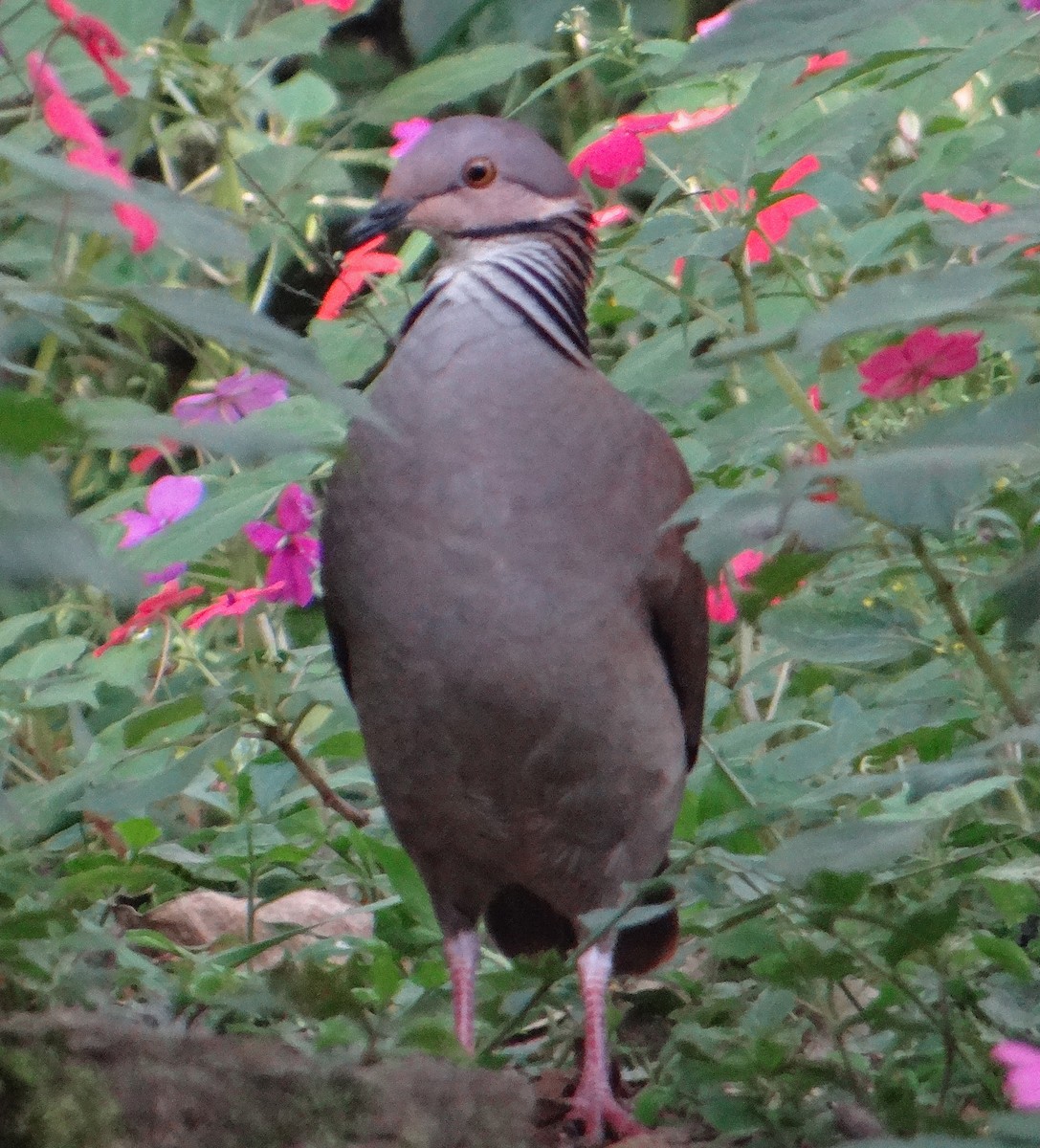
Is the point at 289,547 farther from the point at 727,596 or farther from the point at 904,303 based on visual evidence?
the point at 904,303

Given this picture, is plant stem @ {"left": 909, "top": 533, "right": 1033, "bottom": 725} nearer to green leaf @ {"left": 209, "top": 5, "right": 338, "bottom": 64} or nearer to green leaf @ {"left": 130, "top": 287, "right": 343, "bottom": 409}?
green leaf @ {"left": 130, "top": 287, "right": 343, "bottom": 409}

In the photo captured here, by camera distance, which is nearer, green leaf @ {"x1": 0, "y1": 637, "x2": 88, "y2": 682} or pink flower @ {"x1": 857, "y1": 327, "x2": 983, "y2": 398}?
pink flower @ {"x1": 857, "y1": 327, "x2": 983, "y2": 398}

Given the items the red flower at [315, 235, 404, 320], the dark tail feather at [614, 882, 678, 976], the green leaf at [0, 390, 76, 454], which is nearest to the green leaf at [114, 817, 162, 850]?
the dark tail feather at [614, 882, 678, 976]

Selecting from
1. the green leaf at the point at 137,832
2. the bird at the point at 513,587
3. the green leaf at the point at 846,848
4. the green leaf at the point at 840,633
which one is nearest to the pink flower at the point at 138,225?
the green leaf at the point at 846,848

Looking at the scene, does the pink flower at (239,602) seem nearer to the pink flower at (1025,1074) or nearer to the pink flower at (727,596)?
the pink flower at (727,596)

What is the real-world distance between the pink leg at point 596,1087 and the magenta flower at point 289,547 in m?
0.81

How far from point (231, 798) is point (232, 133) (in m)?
1.80

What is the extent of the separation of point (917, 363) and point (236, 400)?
3.98ft

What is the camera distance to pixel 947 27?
2.35 m

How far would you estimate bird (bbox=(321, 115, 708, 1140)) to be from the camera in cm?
283

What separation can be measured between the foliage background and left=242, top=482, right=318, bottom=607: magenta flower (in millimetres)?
120

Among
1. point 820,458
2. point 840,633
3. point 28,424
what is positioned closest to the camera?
point 28,424

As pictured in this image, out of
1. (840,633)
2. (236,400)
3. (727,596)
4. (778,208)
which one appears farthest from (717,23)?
(727,596)

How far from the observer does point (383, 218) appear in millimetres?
3139
